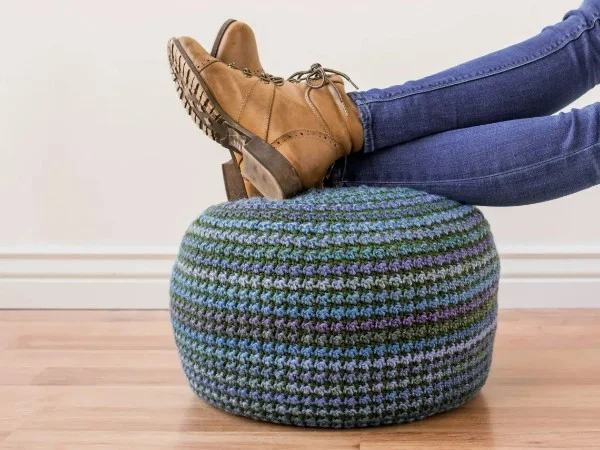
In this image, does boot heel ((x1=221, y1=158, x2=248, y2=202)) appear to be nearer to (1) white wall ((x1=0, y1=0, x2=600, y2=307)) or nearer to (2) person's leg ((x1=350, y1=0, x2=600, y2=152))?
(2) person's leg ((x1=350, y1=0, x2=600, y2=152))

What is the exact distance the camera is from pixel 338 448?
1.00 m

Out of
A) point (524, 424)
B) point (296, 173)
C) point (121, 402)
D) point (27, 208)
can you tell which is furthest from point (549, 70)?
point (27, 208)

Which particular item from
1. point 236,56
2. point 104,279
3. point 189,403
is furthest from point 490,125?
point 104,279

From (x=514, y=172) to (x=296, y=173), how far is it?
330 mm

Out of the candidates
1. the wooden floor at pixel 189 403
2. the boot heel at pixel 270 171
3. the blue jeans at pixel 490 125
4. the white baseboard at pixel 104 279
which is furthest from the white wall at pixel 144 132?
the boot heel at pixel 270 171

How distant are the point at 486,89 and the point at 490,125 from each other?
0.21 ft

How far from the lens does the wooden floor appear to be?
3.40 feet

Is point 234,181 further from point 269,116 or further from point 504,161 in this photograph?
point 504,161

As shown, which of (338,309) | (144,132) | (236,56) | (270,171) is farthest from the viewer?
(144,132)

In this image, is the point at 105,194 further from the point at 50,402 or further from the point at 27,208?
the point at 50,402

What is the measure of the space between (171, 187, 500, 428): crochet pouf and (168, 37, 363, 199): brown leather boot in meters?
0.07

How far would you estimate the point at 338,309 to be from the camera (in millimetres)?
1007

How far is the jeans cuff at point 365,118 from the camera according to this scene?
1187 millimetres

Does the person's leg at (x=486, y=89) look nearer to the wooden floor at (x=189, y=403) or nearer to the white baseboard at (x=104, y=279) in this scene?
the wooden floor at (x=189, y=403)
